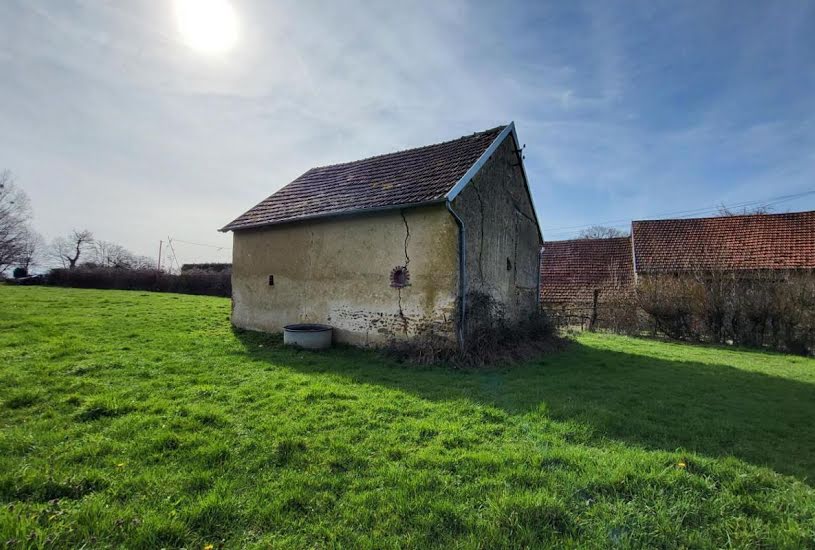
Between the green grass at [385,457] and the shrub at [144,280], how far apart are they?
19.9m

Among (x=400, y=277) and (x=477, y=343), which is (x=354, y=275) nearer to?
(x=400, y=277)

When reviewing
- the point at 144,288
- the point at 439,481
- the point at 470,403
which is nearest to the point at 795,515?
the point at 439,481

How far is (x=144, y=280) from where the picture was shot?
2666cm

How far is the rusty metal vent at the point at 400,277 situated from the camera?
8.98 meters

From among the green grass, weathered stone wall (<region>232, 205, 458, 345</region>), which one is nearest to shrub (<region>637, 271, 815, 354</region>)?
the green grass

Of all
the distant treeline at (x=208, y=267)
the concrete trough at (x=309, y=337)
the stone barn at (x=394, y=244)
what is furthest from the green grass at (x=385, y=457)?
the distant treeline at (x=208, y=267)

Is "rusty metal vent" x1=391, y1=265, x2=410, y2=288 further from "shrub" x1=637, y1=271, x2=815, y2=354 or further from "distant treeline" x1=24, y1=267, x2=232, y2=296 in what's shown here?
"distant treeline" x1=24, y1=267, x2=232, y2=296

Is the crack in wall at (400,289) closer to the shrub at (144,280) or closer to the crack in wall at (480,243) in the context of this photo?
the crack in wall at (480,243)

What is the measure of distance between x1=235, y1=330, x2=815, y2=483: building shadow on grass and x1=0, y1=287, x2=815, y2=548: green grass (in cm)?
5

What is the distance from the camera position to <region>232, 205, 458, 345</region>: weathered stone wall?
28.4ft

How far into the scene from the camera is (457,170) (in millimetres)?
9398

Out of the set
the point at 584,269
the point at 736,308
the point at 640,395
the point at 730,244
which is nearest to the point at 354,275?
the point at 640,395

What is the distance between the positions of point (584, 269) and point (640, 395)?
17.4 metres

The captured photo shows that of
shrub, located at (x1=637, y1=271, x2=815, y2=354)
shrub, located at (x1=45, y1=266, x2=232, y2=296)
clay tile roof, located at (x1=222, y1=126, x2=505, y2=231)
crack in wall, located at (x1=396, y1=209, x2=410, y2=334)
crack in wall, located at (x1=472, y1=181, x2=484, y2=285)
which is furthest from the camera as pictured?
shrub, located at (x1=45, y1=266, x2=232, y2=296)
